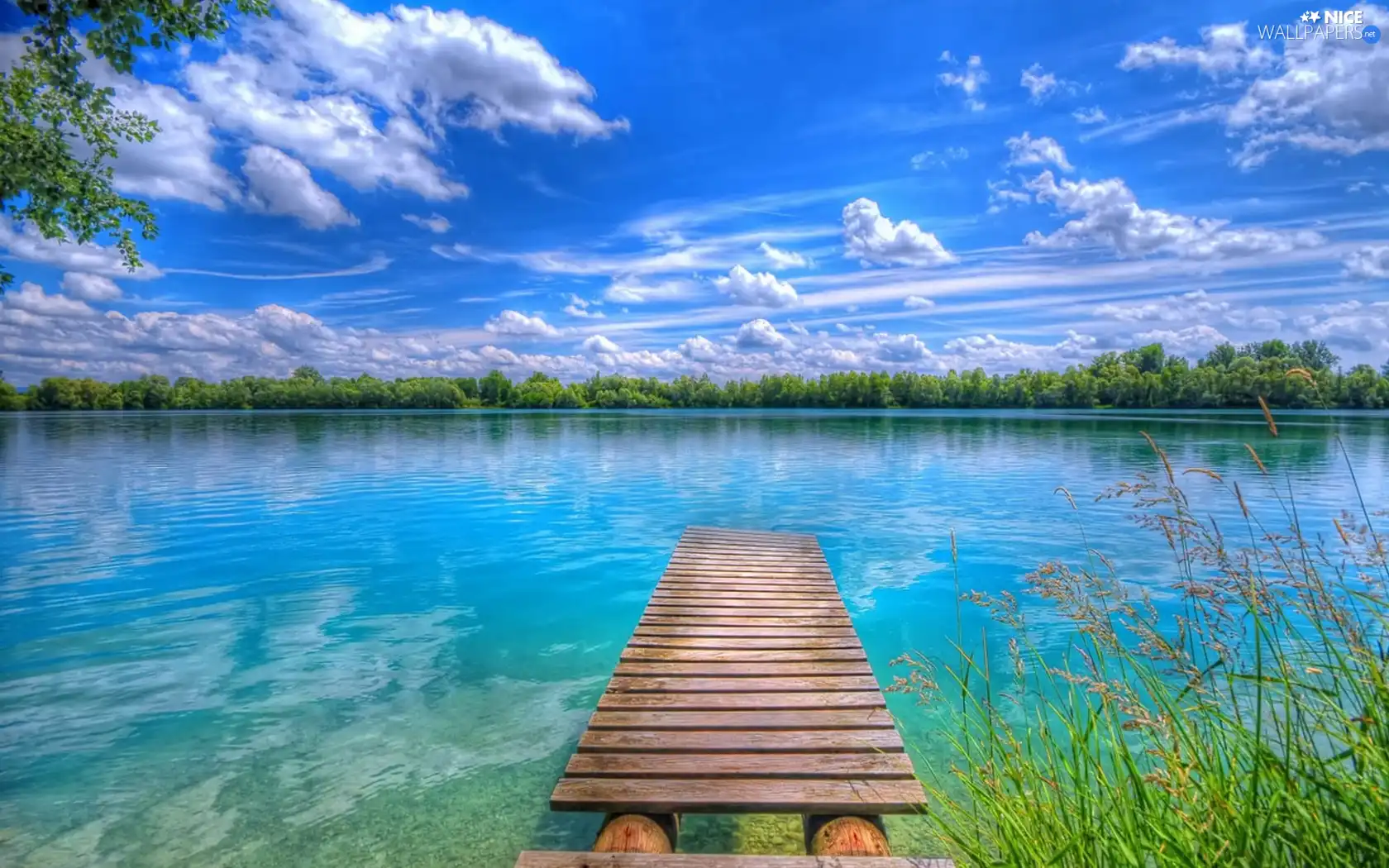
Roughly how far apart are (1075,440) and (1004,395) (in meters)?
111

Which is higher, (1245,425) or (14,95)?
(14,95)

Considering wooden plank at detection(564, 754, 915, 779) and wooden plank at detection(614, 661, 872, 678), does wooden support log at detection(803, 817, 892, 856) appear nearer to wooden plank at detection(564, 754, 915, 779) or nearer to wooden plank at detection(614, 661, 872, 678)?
wooden plank at detection(564, 754, 915, 779)

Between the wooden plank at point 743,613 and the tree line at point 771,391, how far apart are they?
101 m

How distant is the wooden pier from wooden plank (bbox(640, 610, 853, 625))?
2cm

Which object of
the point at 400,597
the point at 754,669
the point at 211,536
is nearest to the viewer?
the point at 754,669

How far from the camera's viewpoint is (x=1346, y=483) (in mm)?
21375

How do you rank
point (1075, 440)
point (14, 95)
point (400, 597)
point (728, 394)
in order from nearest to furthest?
point (14, 95), point (400, 597), point (1075, 440), point (728, 394)

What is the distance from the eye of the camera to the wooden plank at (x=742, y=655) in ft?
18.1

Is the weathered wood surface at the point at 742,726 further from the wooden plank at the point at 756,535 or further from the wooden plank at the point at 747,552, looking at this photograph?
the wooden plank at the point at 756,535

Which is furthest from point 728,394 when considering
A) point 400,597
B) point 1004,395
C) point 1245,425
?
point 400,597

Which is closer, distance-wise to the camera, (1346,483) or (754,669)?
(754,669)

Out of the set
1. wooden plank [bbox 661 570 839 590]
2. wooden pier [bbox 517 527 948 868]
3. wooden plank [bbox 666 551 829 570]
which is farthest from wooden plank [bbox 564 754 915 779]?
wooden plank [bbox 666 551 829 570]

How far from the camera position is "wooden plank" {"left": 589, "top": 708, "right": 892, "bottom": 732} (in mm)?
4297

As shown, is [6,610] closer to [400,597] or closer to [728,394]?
[400,597]
